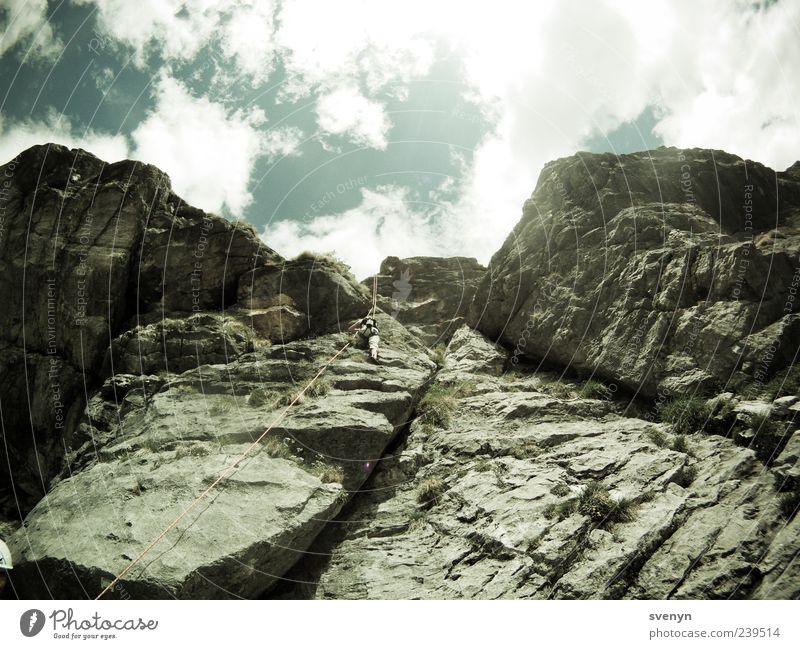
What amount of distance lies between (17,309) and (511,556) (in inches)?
856

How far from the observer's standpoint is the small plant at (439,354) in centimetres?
2048

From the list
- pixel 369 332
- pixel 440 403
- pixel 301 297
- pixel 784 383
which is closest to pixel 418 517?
pixel 440 403

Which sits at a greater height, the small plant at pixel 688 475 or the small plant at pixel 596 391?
the small plant at pixel 596 391

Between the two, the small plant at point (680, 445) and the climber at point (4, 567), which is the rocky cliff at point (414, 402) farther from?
the climber at point (4, 567)

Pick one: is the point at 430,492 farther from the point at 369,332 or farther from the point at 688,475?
the point at 369,332

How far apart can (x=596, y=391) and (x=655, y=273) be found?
4.92 meters

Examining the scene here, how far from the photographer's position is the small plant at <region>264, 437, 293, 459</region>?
12.2 m

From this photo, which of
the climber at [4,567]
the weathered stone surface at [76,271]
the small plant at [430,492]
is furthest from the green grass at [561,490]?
the weathered stone surface at [76,271]

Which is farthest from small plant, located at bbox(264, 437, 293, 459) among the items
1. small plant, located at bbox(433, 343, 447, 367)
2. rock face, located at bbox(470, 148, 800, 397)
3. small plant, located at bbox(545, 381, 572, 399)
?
rock face, located at bbox(470, 148, 800, 397)

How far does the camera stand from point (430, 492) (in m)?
12.0

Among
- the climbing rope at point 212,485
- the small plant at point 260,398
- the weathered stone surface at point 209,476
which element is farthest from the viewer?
the small plant at point 260,398

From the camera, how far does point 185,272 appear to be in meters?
19.9

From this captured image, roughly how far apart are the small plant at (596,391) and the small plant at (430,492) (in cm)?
637

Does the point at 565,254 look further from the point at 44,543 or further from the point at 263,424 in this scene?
the point at 44,543
